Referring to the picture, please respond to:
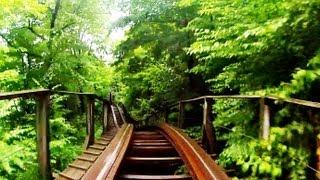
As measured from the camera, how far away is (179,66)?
1302 centimetres

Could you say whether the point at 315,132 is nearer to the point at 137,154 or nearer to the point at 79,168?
the point at 79,168

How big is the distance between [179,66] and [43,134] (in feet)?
31.8

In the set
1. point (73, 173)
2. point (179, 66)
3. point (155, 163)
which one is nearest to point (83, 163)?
point (73, 173)

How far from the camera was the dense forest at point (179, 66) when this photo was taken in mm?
3682

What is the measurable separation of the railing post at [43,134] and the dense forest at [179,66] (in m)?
1.91

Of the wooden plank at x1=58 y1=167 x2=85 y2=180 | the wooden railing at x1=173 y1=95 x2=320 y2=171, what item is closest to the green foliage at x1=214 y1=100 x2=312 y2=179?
the wooden railing at x1=173 y1=95 x2=320 y2=171

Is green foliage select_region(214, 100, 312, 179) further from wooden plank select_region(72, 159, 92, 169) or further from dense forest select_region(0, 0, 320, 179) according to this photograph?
wooden plank select_region(72, 159, 92, 169)

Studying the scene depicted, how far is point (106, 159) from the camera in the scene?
462 centimetres

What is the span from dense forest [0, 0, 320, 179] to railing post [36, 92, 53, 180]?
191cm

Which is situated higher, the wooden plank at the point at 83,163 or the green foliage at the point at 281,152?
the green foliage at the point at 281,152

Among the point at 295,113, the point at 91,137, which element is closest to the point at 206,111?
the point at 91,137

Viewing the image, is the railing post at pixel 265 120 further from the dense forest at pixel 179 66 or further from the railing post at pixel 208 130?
the railing post at pixel 208 130

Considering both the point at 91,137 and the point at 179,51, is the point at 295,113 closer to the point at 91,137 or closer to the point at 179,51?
the point at 91,137

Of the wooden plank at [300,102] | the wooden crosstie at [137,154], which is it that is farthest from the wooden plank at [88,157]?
the wooden plank at [300,102]
